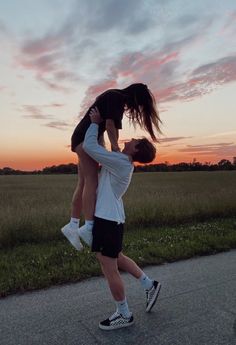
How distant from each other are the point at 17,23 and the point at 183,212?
5813 mm

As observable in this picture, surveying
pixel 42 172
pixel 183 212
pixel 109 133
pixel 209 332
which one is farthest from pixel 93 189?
pixel 42 172

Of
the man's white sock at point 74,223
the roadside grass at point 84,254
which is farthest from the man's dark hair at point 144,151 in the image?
the roadside grass at point 84,254

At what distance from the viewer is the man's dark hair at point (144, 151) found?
360 centimetres

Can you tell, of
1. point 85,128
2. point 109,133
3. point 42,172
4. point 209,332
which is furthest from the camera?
point 42,172

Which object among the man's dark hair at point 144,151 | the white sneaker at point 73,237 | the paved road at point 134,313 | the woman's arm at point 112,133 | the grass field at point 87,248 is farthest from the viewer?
the grass field at point 87,248

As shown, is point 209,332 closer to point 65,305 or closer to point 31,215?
point 65,305

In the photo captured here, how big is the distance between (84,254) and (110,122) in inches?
114

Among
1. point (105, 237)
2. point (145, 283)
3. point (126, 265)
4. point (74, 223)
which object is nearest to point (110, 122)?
point (105, 237)

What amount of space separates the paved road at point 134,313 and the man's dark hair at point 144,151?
1.41 m

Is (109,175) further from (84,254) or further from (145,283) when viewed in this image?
(84,254)

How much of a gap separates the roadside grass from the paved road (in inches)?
11.6

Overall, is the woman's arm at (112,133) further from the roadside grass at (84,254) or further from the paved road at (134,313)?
the roadside grass at (84,254)

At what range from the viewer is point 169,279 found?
16.4 feet

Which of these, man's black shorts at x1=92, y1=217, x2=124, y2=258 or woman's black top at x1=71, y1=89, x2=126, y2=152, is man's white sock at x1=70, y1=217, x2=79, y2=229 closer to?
man's black shorts at x1=92, y1=217, x2=124, y2=258
